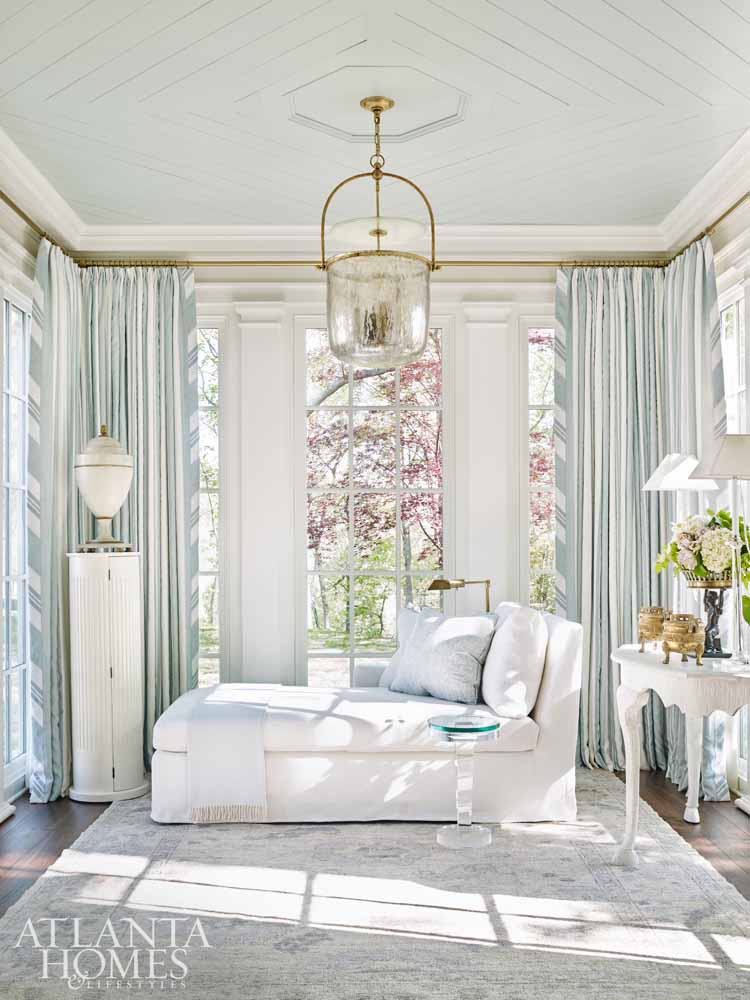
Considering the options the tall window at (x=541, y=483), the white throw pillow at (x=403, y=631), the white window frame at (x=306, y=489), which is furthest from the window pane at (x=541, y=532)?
the white throw pillow at (x=403, y=631)

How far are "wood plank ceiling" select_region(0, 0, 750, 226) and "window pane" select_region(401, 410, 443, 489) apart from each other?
3.79 feet

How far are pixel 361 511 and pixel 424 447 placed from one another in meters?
0.50

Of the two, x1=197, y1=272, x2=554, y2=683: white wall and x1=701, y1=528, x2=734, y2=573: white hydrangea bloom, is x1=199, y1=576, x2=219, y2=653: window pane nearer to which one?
x1=197, y1=272, x2=554, y2=683: white wall

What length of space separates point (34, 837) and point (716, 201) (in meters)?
4.16

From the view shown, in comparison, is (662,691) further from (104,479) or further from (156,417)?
(156,417)

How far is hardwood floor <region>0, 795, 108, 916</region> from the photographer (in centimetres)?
344

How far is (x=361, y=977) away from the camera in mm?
2670

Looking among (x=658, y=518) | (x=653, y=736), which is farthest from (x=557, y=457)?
(x=653, y=736)

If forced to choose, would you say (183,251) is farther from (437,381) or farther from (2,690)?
(2,690)

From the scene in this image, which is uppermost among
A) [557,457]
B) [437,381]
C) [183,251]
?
[183,251]

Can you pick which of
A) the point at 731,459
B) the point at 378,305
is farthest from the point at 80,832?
the point at 731,459

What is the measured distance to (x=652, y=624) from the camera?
142 inches

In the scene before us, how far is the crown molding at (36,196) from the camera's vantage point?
3.99 m

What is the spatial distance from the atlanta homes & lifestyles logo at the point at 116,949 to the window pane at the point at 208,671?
7.39 ft
